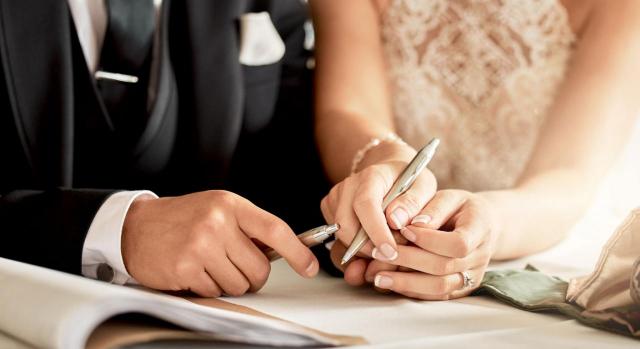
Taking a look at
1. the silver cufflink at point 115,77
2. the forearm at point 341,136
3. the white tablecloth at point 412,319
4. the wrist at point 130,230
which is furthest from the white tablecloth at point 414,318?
the silver cufflink at point 115,77

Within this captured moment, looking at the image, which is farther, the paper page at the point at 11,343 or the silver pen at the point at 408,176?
the silver pen at the point at 408,176

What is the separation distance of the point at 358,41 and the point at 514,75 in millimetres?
261

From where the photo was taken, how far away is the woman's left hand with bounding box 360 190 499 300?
0.81 meters

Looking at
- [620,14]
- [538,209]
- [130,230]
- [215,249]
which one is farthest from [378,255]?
[620,14]

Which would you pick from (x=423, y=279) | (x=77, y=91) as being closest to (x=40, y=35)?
(x=77, y=91)

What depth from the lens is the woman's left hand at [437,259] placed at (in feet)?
2.65

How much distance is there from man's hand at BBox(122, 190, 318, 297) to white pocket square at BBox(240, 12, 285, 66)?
1.50 ft

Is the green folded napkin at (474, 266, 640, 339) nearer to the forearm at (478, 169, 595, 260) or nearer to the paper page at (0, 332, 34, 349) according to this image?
the forearm at (478, 169, 595, 260)

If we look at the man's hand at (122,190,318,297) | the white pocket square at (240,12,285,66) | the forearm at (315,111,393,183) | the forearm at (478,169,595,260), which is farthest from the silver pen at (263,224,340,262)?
the white pocket square at (240,12,285,66)

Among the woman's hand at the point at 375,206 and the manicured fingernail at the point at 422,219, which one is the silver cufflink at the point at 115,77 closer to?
the woman's hand at the point at 375,206

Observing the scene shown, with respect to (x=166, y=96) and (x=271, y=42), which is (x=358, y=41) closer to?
(x=271, y=42)

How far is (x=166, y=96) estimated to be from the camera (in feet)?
3.85

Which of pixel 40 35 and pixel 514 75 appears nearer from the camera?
pixel 40 35

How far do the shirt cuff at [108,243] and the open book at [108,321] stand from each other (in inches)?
7.8
